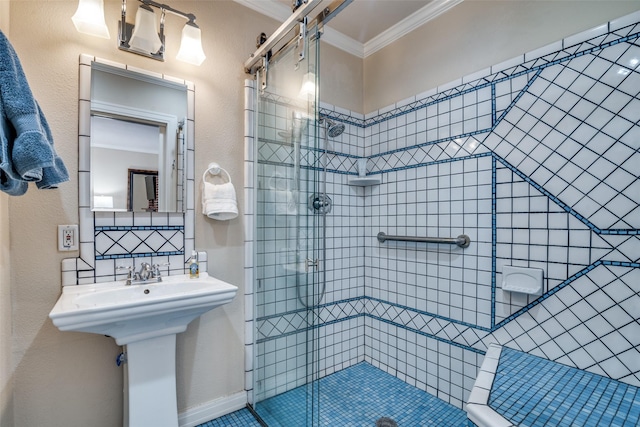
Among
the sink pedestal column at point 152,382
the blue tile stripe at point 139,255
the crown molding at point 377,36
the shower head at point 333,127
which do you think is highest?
the crown molding at point 377,36

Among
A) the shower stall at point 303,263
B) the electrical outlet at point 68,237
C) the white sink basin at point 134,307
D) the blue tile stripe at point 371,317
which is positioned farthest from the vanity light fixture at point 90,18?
the blue tile stripe at point 371,317

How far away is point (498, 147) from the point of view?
5.58 ft

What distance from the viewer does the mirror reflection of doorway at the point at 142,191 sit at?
154cm

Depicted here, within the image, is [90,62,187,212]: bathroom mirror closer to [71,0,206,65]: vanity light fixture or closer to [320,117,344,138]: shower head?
[71,0,206,65]: vanity light fixture

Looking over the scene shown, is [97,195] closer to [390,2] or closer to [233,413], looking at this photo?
[233,413]

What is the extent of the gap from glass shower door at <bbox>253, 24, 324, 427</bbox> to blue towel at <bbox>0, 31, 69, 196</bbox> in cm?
95

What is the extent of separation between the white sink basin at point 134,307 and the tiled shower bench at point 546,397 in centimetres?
112

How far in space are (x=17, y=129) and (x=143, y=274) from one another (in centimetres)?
82

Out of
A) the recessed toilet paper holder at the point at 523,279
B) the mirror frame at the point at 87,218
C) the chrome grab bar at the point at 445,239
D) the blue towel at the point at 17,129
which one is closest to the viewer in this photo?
the blue towel at the point at 17,129

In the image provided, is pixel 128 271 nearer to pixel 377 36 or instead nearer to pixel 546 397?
pixel 546 397

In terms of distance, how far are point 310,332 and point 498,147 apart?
4.72 ft

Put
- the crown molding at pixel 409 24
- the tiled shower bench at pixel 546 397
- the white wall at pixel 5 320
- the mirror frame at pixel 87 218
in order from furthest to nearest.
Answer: the crown molding at pixel 409 24 < the mirror frame at pixel 87 218 < the white wall at pixel 5 320 < the tiled shower bench at pixel 546 397

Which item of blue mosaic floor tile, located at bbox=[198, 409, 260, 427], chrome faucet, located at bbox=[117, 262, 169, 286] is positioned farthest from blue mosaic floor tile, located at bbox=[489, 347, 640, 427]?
chrome faucet, located at bbox=[117, 262, 169, 286]

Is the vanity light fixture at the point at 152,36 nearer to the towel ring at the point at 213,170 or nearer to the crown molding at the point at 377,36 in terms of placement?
the crown molding at the point at 377,36
